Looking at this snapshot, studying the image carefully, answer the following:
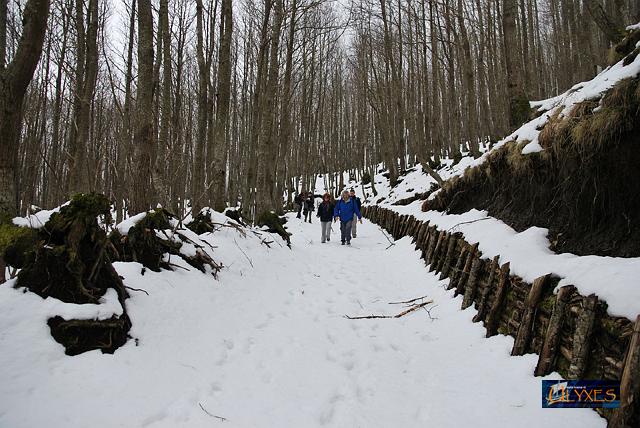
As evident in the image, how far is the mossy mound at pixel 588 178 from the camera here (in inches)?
108

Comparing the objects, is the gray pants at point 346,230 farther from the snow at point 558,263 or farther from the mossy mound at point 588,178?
the mossy mound at point 588,178

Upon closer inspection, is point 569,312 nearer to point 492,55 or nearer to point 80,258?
point 80,258

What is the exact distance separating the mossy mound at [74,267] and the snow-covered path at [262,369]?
0.11 m

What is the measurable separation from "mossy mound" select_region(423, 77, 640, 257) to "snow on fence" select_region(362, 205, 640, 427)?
29.2 inches

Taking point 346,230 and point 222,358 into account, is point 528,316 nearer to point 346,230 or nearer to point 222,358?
point 222,358

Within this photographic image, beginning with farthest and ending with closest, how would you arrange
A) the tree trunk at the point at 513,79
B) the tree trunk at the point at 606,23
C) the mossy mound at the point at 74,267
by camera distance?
the tree trunk at the point at 513,79 → the tree trunk at the point at 606,23 → the mossy mound at the point at 74,267

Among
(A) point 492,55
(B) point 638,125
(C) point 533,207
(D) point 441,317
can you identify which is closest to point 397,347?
(D) point 441,317

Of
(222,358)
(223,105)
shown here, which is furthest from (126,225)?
(223,105)

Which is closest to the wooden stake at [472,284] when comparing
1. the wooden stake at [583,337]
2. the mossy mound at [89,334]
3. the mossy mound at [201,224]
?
the wooden stake at [583,337]

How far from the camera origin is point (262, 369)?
9.58 ft

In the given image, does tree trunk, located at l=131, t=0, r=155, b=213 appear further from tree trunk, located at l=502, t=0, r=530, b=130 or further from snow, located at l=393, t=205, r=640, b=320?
tree trunk, located at l=502, t=0, r=530, b=130

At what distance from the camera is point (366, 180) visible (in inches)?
1120

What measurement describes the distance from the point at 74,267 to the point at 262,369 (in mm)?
1784

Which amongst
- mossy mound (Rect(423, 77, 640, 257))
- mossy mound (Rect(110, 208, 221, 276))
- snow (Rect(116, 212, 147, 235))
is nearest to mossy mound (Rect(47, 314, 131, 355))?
mossy mound (Rect(110, 208, 221, 276))
